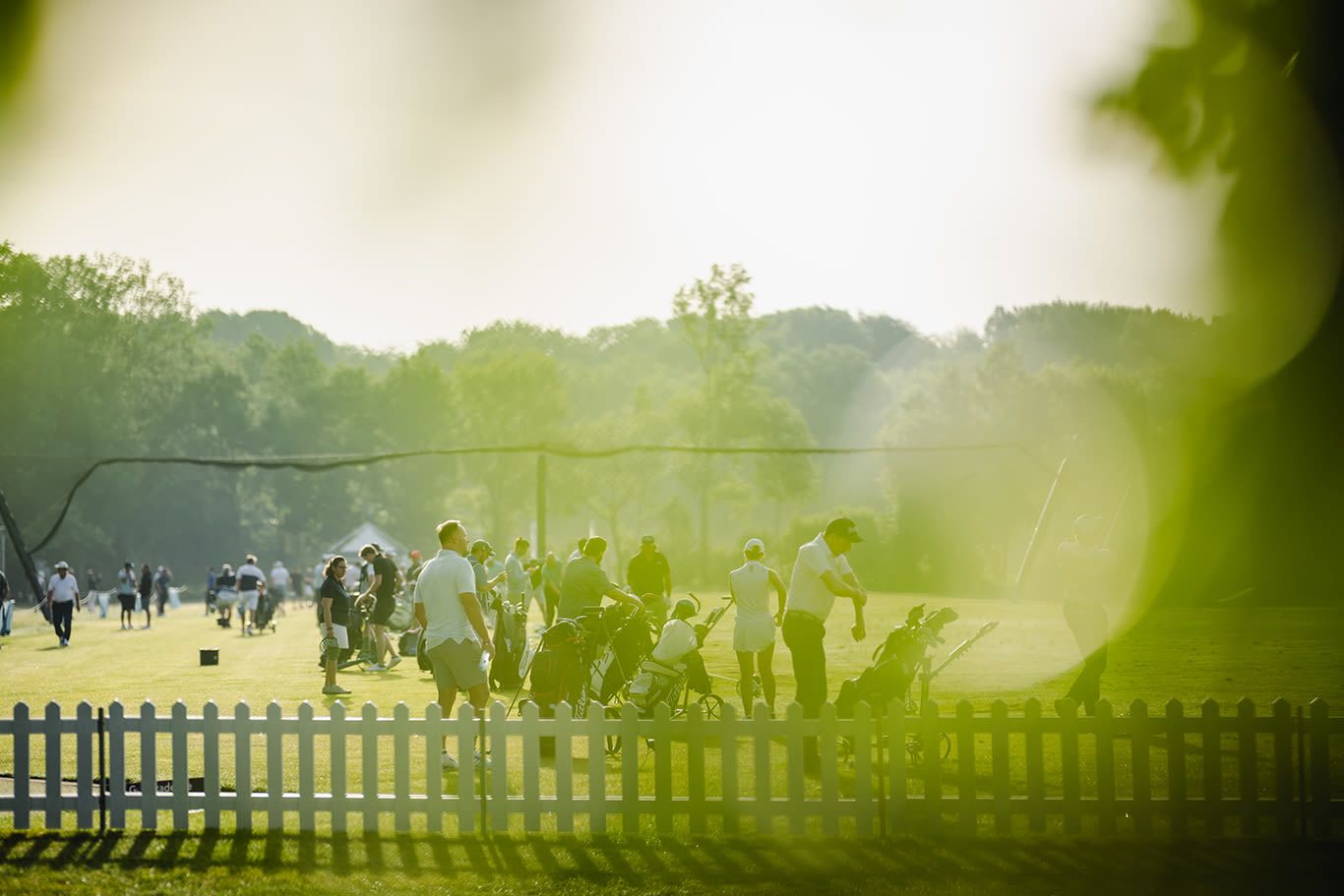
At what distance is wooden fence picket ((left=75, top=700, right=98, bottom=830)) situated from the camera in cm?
946

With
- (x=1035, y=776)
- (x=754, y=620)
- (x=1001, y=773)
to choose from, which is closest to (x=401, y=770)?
(x=1001, y=773)

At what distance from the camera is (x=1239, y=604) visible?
10.5 m

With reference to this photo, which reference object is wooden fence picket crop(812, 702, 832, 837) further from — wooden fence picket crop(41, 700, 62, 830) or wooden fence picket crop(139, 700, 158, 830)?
wooden fence picket crop(41, 700, 62, 830)

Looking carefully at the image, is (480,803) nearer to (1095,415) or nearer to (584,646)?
(584,646)

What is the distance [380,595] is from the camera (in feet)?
72.2

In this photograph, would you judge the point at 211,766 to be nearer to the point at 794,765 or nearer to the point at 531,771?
the point at 531,771

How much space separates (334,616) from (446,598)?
830 centimetres

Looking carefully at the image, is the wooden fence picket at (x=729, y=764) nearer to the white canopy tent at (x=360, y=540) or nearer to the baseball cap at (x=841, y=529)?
the baseball cap at (x=841, y=529)

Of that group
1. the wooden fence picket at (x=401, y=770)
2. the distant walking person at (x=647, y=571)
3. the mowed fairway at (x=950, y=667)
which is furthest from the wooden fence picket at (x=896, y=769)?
the distant walking person at (x=647, y=571)

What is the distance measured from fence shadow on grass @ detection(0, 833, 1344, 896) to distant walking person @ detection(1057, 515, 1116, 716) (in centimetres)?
473

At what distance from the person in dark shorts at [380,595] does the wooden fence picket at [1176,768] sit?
13.7m

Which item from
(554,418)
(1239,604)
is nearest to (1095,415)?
(1239,604)

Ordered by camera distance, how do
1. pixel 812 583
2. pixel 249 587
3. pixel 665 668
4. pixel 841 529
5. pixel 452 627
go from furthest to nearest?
1. pixel 249 587
2. pixel 665 668
3. pixel 841 529
4. pixel 812 583
5. pixel 452 627

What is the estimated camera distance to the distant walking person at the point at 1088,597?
13.9 m
